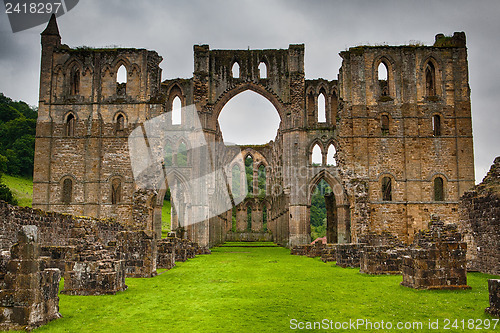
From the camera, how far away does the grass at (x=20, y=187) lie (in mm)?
38750

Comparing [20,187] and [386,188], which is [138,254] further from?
[20,187]

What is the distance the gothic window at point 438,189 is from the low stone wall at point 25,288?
24.5 m

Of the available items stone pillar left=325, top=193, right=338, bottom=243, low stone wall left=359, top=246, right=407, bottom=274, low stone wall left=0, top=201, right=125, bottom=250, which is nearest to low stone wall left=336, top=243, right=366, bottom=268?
low stone wall left=359, top=246, right=407, bottom=274

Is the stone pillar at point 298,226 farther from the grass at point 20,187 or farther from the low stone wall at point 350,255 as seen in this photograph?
the grass at point 20,187

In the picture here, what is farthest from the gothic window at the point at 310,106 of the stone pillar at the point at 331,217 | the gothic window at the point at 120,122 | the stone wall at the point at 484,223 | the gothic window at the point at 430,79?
the stone wall at the point at 484,223

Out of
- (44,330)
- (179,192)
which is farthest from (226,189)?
(44,330)

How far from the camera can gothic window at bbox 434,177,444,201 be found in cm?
2650

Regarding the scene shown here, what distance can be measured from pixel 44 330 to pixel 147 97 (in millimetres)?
22796

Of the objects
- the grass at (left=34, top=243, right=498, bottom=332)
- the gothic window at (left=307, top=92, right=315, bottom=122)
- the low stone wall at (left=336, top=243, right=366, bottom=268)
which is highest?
the gothic window at (left=307, top=92, right=315, bottom=122)

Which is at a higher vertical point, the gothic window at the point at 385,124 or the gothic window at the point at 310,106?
the gothic window at the point at 310,106

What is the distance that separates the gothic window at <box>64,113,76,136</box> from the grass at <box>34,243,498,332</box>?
18.6m

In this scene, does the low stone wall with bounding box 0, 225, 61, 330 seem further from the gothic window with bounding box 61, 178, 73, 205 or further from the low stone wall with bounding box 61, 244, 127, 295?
the gothic window with bounding box 61, 178, 73, 205

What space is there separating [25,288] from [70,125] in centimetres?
2375

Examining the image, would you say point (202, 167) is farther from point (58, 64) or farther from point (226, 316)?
point (226, 316)
